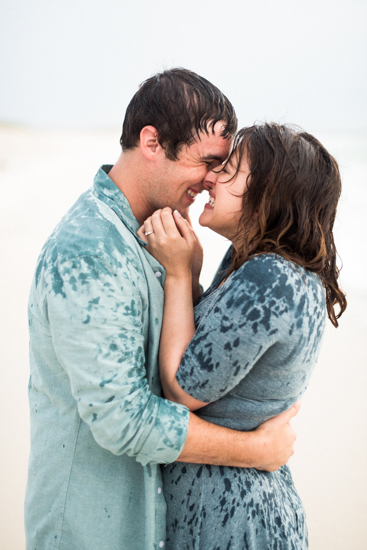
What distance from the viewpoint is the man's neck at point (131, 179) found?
1.24 meters

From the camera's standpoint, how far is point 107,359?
905mm

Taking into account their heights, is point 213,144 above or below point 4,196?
above

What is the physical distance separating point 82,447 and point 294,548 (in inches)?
22.7

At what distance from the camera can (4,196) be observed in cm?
366

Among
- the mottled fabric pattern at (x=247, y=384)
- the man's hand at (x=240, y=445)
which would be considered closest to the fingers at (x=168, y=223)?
the mottled fabric pattern at (x=247, y=384)

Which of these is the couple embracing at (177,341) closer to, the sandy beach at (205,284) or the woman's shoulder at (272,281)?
the woman's shoulder at (272,281)

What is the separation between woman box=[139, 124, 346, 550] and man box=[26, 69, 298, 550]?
51 millimetres

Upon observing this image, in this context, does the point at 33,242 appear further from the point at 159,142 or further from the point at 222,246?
the point at 159,142

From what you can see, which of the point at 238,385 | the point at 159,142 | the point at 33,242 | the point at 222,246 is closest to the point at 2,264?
the point at 33,242

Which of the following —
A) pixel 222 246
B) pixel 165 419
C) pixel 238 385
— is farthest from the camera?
pixel 222 246

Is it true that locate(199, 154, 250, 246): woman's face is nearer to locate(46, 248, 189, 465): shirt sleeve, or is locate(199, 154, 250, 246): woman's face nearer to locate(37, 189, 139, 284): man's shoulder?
locate(37, 189, 139, 284): man's shoulder

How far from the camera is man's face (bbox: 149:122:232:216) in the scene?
4.11 ft

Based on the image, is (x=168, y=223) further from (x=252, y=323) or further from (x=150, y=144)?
(x=252, y=323)

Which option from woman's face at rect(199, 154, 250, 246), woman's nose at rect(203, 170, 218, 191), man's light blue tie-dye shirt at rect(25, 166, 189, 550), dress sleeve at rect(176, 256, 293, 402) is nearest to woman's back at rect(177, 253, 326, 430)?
dress sleeve at rect(176, 256, 293, 402)
